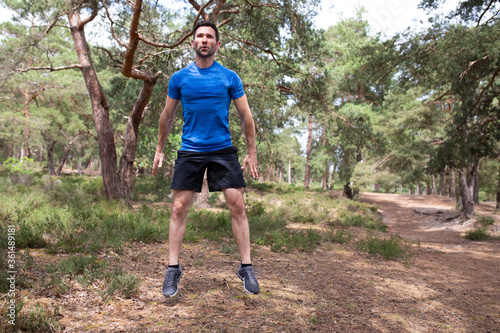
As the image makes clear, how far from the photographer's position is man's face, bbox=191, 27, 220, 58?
9.75ft

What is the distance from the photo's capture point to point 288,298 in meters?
3.17

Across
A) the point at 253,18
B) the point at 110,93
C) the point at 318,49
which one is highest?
the point at 253,18

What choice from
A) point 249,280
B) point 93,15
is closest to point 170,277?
point 249,280

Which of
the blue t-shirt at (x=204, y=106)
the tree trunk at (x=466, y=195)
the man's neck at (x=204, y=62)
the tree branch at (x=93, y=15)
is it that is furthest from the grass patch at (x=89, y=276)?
the tree trunk at (x=466, y=195)

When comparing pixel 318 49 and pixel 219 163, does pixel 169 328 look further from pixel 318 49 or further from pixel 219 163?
pixel 318 49

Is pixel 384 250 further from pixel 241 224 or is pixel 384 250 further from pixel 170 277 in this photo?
pixel 170 277

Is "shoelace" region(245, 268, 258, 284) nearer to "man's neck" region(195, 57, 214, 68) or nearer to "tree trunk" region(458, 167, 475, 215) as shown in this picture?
"man's neck" region(195, 57, 214, 68)

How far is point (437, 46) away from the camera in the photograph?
8.66 meters

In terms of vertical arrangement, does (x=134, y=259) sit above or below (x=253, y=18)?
below

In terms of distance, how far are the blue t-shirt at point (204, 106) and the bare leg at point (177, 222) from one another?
456 millimetres

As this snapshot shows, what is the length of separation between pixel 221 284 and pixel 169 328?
108cm

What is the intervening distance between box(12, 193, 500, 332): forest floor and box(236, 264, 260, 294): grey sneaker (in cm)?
→ 15

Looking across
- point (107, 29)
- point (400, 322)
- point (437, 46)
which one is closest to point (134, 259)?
point (400, 322)

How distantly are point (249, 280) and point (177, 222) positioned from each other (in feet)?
2.90
